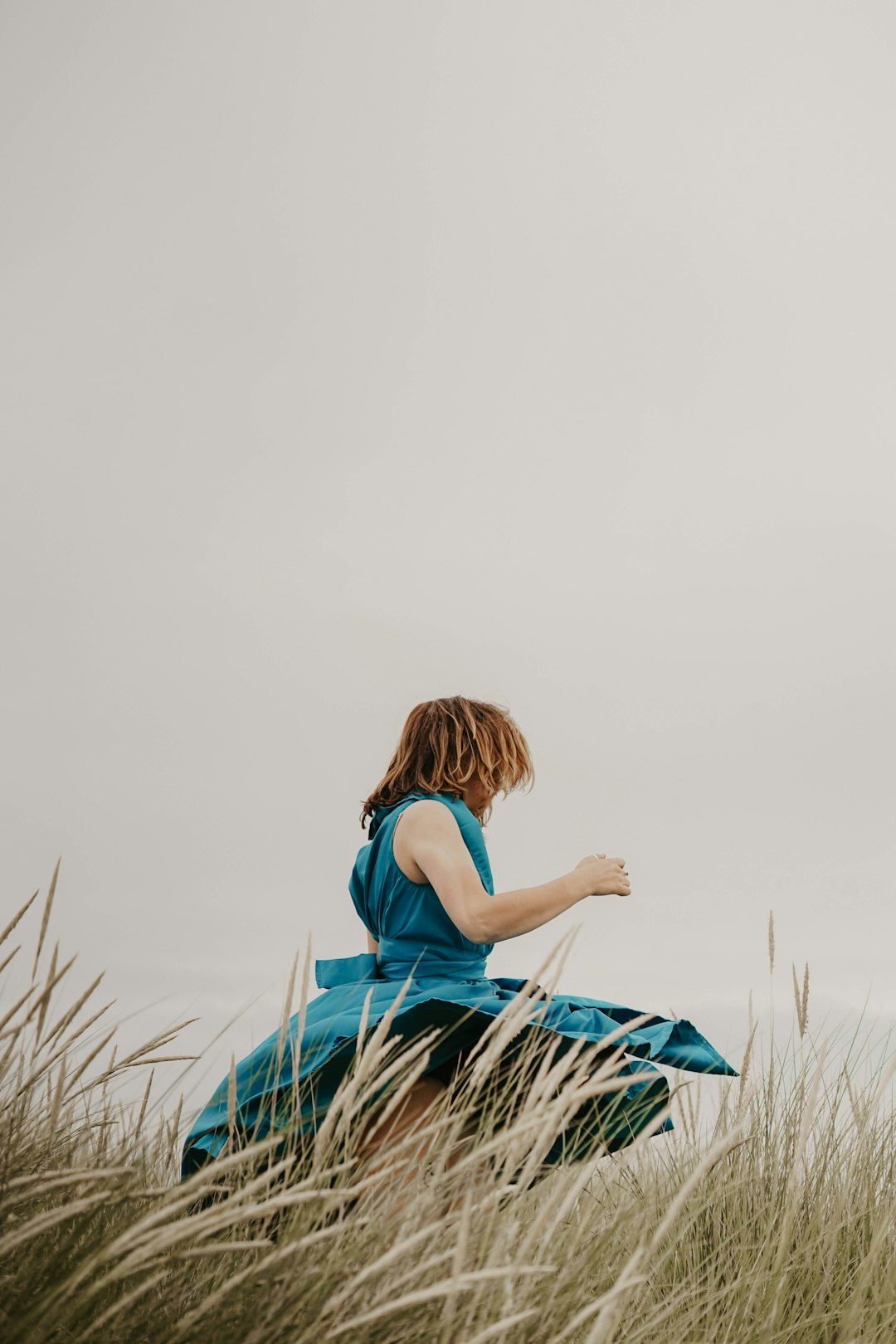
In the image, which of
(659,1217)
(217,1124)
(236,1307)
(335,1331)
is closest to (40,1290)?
(236,1307)

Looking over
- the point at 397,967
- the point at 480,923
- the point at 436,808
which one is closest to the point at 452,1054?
the point at 480,923

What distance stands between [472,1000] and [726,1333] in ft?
2.19

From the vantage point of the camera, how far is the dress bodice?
238cm

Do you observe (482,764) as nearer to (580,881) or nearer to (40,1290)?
(580,881)

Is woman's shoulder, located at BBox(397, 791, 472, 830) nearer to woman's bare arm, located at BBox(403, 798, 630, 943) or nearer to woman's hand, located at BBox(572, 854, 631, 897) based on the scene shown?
woman's bare arm, located at BBox(403, 798, 630, 943)

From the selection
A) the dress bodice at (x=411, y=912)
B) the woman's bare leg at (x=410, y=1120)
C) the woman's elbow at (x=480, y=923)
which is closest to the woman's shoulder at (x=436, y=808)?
the dress bodice at (x=411, y=912)

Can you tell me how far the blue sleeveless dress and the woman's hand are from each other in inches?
8.7

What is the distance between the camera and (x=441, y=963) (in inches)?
92.8

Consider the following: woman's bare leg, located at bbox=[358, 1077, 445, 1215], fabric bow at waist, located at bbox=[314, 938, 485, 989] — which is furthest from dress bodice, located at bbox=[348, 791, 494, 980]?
woman's bare leg, located at bbox=[358, 1077, 445, 1215]

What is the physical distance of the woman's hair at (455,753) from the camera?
2.54m

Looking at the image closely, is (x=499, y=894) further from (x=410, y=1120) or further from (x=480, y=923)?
(x=410, y=1120)

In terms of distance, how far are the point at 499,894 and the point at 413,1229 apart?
0.84 m

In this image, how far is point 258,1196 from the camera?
5.00 ft

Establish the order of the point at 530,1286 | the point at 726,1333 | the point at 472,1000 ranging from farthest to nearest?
the point at 472,1000
the point at 726,1333
the point at 530,1286
